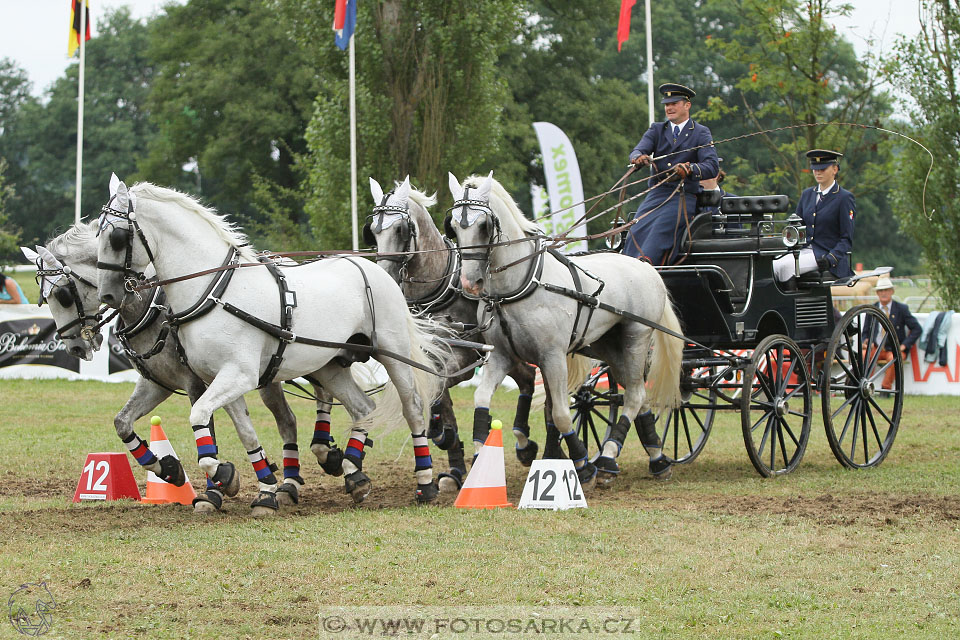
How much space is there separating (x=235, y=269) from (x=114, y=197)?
31.4 inches

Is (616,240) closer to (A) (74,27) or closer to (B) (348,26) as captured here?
(B) (348,26)

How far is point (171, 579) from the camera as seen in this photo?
5.05m

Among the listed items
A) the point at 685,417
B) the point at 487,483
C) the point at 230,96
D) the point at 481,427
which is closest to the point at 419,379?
the point at 481,427

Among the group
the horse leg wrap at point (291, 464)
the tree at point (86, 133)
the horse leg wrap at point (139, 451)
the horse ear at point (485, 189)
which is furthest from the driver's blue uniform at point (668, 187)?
the tree at point (86, 133)

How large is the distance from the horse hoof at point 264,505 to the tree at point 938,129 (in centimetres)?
1275

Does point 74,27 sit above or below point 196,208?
above

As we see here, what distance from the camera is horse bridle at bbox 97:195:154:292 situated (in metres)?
6.26

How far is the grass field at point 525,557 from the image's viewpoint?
175 inches

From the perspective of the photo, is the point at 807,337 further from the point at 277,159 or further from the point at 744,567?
the point at 277,159

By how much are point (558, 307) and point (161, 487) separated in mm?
2921

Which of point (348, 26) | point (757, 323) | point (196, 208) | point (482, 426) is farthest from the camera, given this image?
point (348, 26)

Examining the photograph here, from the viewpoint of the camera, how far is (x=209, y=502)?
6961 millimetres

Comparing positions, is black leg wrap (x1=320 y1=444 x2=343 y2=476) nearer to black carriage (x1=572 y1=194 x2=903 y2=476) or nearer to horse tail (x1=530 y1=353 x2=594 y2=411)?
Result: horse tail (x1=530 y1=353 x2=594 y2=411)

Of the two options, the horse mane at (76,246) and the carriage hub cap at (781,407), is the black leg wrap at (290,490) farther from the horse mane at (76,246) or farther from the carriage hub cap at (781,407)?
the carriage hub cap at (781,407)
